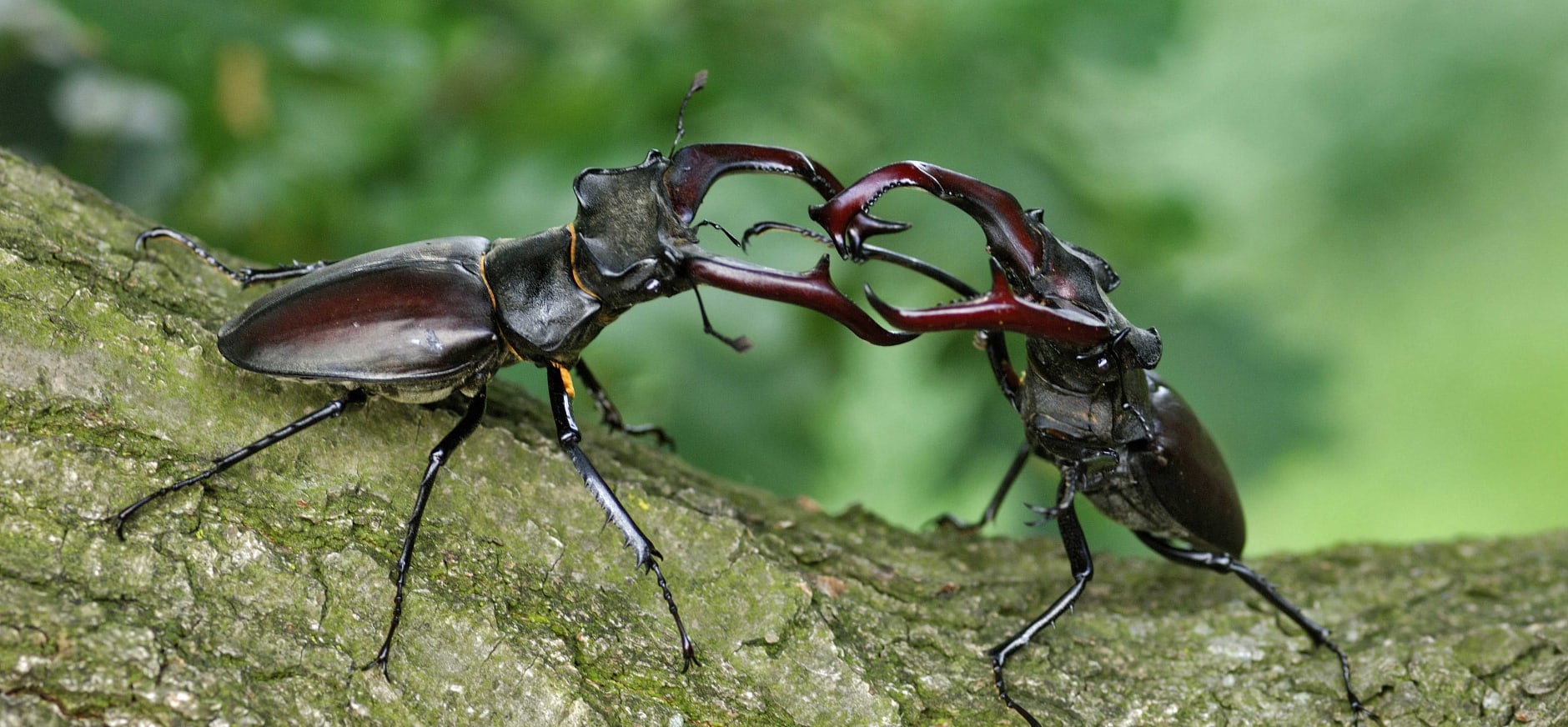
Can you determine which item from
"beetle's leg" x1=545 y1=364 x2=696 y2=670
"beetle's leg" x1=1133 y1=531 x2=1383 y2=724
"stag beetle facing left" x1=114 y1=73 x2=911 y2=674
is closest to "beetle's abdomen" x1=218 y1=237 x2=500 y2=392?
"stag beetle facing left" x1=114 y1=73 x2=911 y2=674

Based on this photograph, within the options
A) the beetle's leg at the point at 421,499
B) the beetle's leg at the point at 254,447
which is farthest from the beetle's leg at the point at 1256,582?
the beetle's leg at the point at 254,447

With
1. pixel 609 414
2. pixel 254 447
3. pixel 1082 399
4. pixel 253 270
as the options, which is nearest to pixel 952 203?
pixel 1082 399

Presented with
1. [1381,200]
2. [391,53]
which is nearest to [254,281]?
[391,53]

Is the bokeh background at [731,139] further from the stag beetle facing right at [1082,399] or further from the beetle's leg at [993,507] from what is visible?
the stag beetle facing right at [1082,399]

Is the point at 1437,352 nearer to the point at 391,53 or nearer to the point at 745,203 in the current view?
the point at 745,203

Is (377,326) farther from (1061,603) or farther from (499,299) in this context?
(1061,603)

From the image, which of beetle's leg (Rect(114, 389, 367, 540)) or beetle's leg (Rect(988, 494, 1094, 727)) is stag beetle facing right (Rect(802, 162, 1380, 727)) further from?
beetle's leg (Rect(114, 389, 367, 540))
